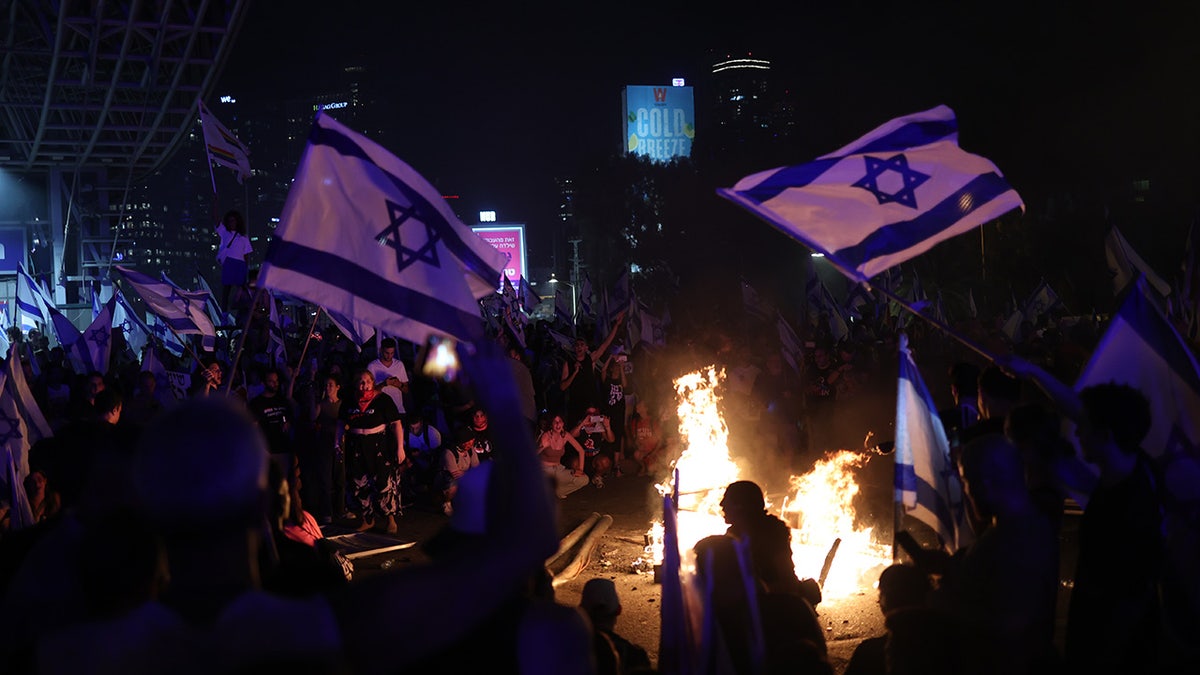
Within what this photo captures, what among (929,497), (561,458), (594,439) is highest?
(929,497)

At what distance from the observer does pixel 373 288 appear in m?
4.61

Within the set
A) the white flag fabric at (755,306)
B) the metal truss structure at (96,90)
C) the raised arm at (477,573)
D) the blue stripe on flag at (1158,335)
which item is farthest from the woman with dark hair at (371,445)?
the metal truss structure at (96,90)

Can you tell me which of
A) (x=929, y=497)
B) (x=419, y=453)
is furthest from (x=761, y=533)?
(x=419, y=453)

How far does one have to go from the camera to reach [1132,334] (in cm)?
509

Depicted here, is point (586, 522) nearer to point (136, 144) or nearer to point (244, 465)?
point (244, 465)

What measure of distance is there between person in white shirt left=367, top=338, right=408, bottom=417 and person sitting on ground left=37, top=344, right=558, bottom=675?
10.5 m

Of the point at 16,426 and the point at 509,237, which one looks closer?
the point at 16,426

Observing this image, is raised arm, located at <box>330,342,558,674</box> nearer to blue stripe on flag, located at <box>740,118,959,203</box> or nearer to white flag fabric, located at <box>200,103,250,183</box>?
blue stripe on flag, located at <box>740,118,959,203</box>

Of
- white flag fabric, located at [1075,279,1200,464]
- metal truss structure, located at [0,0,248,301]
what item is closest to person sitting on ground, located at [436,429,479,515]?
white flag fabric, located at [1075,279,1200,464]

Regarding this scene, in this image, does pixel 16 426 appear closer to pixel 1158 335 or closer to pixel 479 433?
pixel 479 433

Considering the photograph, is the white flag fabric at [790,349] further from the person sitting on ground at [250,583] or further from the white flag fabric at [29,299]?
the white flag fabric at [29,299]

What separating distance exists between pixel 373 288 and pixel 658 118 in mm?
118138

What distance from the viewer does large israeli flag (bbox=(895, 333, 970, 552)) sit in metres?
5.33

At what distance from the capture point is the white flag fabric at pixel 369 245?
4.51m
